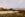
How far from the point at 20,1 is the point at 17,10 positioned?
0.34 feet

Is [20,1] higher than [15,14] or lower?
higher

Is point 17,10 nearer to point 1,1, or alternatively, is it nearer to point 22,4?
point 22,4

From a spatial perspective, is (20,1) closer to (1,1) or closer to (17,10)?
(17,10)

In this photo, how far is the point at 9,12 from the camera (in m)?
0.32

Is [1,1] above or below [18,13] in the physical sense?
above

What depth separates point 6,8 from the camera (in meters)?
0.32

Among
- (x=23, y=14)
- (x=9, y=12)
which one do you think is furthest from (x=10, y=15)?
(x=23, y=14)

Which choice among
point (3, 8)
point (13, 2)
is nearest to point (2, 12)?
point (3, 8)

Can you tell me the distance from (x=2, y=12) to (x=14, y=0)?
19cm

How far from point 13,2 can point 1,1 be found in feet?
0.44

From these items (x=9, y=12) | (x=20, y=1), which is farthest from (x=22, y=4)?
(x=9, y=12)

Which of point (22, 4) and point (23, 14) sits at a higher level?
point (22, 4)

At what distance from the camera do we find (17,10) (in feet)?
1.04

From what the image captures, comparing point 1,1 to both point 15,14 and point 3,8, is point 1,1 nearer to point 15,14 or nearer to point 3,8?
point 3,8
